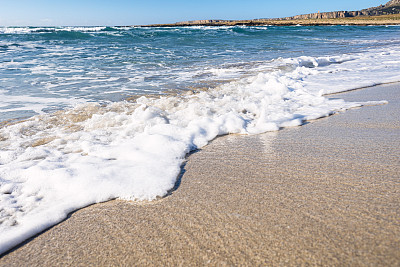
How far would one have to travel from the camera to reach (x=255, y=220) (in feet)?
4.39

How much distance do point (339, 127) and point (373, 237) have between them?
183 cm

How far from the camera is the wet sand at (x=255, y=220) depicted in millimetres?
1124

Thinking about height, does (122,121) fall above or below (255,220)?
above

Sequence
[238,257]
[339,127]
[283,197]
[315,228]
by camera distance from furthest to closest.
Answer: [339,127] < [283,197] < [315,228] < [238,257]

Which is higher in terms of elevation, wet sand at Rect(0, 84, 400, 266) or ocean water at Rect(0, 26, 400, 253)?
ocean water at Rect(0, 26, 400, 253)

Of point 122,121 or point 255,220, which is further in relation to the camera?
point 122,121

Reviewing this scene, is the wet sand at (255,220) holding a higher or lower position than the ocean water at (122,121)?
lower

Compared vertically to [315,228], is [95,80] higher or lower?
higher

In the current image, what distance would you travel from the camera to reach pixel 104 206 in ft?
5.26

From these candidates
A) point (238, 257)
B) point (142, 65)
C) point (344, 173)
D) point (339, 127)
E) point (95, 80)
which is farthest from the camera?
point (142, 65)

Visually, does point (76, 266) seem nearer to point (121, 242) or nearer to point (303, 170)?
point (121, 242)

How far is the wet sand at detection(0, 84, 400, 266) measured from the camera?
3.69 ft

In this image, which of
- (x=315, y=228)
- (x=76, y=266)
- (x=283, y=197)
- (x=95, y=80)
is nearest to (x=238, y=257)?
(x=315, y=228)

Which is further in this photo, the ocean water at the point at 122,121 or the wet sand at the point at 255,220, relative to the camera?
the ocean water at the point at 122,121
